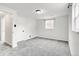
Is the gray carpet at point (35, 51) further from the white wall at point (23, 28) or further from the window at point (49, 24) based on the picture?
the window at point (49, 24)

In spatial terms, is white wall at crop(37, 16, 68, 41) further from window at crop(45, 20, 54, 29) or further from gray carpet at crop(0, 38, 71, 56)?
gray carpet at crop(0, 38, 71, 56)

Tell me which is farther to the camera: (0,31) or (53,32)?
(53,32)

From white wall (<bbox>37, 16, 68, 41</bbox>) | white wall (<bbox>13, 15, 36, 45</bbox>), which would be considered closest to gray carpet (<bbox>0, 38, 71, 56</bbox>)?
white wall (<bbox>13, 15, 36, 45</bbox>)

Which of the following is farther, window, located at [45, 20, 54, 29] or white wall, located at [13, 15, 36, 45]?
window, located at [45, 20, 54, 29]

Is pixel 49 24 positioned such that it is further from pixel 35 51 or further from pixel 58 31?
pixel 35 51

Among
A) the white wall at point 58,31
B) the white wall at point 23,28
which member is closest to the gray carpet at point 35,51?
the white wall at point 23,28

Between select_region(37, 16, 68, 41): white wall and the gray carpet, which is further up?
select_region(37, 16, 68, 41): white wall

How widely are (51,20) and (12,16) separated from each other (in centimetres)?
360

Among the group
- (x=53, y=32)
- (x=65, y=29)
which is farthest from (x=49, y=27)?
(x=65, y=29)

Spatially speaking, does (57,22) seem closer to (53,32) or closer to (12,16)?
(53,32)

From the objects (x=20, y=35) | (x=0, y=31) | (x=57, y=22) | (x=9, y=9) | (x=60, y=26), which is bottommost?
(x=20, y=35)

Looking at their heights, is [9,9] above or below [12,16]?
above

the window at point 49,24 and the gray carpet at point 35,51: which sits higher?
the window at point 49,24

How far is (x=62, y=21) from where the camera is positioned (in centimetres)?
520
